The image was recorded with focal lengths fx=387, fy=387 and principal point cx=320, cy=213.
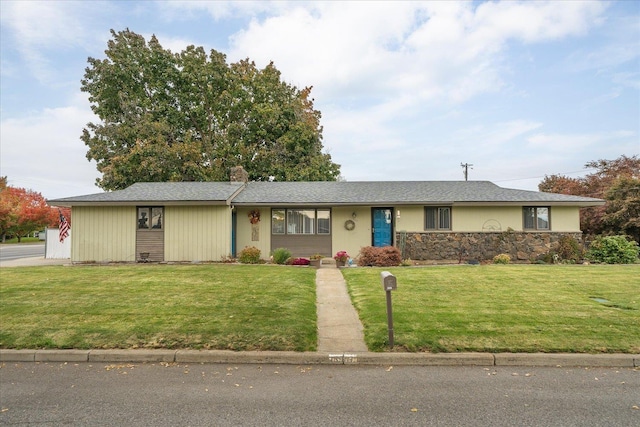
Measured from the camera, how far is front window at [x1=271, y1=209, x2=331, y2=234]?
17.3m

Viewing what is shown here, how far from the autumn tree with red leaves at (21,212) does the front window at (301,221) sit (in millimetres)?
31963

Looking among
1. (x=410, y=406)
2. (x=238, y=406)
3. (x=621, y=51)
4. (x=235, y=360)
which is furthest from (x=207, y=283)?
(x=621, y=51)

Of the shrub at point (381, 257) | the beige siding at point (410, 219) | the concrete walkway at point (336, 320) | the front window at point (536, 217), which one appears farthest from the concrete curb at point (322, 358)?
the front window at point (536, 217)

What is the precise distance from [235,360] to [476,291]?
19.9 ft

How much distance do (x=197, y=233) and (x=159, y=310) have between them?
28.8 feet

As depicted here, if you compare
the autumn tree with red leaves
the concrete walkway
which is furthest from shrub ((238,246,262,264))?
the autumn tree with red leaves

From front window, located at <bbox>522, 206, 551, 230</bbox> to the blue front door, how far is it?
5719 millimetres

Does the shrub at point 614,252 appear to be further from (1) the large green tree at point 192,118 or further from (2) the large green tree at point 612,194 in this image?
(1) the large green tree at point 192,118

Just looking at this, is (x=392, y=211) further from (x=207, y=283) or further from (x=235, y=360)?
(x=235, y=360)

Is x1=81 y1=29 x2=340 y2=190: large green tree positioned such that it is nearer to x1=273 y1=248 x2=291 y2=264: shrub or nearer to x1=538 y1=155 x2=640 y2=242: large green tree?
x1=273 y1=248 x2=291 y2=264: shrub

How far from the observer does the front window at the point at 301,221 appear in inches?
682

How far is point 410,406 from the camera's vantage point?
3.94 metres

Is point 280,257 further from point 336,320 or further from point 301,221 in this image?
point 336,320

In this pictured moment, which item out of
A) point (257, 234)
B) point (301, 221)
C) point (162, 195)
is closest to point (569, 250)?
point (301, 221)
